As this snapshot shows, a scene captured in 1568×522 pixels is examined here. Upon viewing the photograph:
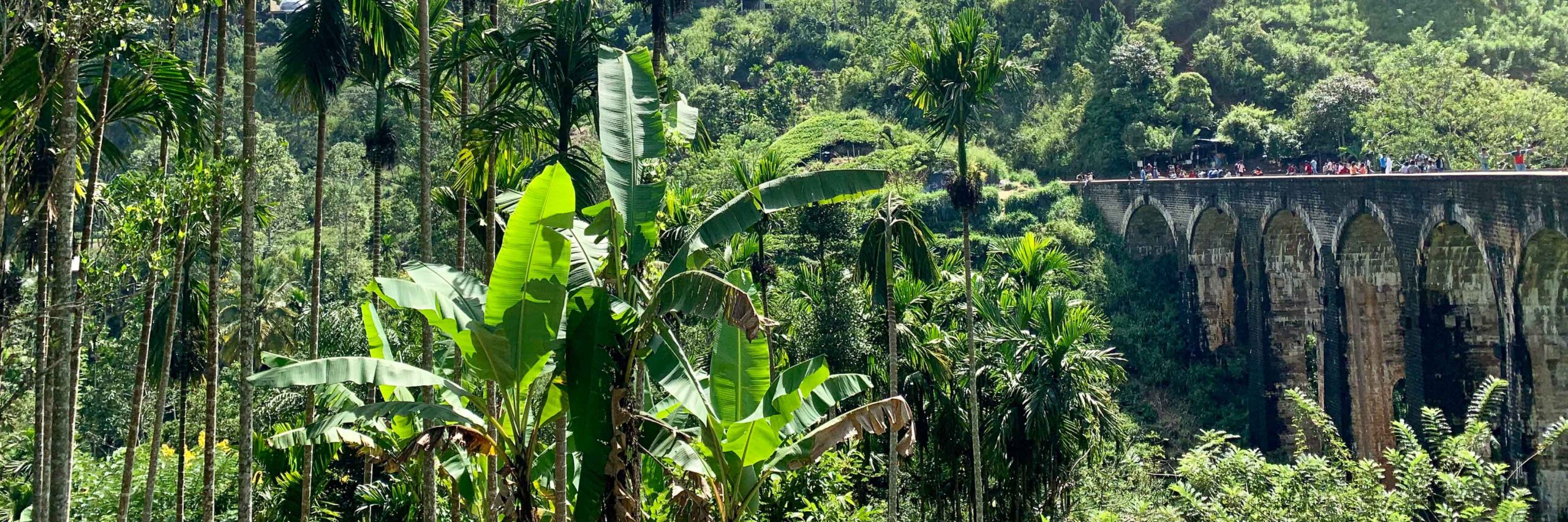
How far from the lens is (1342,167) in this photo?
3628cm

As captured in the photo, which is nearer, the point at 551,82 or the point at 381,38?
the point at 551,82

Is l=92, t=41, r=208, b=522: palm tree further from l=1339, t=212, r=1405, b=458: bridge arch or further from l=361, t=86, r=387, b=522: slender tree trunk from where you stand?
l=1339, t=212, r=1405, b=458: bridge arch

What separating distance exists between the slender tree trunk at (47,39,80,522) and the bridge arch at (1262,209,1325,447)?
1185 inches

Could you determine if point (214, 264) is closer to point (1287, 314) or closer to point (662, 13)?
point (662, 13)

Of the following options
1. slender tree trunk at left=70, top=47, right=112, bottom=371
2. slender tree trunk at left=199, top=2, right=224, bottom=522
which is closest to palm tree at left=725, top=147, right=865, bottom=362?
slender tree trunk at left=199, top=2, right=224, bottom=522

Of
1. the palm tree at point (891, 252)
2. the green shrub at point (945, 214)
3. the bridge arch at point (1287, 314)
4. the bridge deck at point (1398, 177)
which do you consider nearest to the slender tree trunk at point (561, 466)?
the palm tree at point (891, 252)

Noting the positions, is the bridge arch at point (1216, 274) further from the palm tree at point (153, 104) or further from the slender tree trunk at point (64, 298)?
the slender tree trunk at point (64, 298)

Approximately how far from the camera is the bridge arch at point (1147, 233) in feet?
140

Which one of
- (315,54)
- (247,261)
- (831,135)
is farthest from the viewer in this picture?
(831,135)

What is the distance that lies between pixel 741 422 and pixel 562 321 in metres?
1.58

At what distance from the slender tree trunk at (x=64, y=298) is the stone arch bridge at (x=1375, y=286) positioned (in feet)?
65.7

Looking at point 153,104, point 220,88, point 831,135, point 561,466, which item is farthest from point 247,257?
point 831,135

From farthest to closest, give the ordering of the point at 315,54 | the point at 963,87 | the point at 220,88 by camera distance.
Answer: the point at 963,87 → the point at 315,54 → the point at 220,88

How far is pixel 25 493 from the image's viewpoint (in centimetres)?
1650
